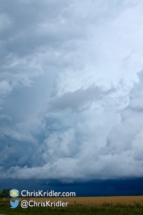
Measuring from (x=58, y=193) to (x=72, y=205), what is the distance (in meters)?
6.05

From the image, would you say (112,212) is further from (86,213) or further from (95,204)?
(95,204)

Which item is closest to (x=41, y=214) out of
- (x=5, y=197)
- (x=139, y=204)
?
(x=139, y=204)

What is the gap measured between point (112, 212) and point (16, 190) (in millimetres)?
17821

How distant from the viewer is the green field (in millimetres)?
52716

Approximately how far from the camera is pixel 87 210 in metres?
56.2

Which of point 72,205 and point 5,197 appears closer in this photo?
point 72,205

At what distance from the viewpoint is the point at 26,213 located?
54.2 metres

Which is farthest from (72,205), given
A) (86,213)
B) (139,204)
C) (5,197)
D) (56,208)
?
(5,197)

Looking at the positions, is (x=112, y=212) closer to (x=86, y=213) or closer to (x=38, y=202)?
(x=86, y=213)

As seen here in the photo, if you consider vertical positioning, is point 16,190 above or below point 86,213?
above

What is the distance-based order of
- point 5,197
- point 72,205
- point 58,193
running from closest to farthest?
point 58,193, point 72,205, point 5,197

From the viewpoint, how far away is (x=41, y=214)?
169 ft

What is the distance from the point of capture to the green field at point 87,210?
52.7 meters

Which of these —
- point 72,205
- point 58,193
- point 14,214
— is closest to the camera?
point 14,214
